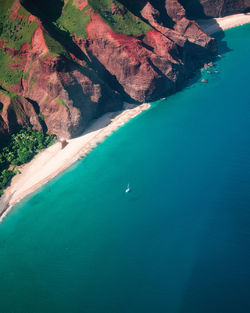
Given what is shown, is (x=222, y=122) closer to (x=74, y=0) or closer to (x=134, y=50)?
(x=134, y=50)

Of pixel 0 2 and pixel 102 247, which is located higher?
pixel 0 2

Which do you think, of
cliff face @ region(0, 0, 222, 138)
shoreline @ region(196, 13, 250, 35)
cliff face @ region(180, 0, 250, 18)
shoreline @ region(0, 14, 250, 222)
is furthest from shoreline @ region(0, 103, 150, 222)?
cliff face @ region(180, 0, 250, 18)

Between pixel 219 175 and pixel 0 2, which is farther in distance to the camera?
pixel 0 2

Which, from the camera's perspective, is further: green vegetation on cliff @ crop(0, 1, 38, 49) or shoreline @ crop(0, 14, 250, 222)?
green vegetation on cliff @ crop(0, 1, 38, 49)

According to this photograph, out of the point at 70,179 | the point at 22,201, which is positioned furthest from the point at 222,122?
the point at 22,201

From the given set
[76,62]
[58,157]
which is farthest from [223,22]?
[58,157]

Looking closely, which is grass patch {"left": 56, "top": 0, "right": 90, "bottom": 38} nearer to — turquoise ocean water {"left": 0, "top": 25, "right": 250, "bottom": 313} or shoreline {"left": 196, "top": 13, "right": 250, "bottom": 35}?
turquoise ocean water {"left": 0, "top": 25, "right": 250, "bottom": 313}

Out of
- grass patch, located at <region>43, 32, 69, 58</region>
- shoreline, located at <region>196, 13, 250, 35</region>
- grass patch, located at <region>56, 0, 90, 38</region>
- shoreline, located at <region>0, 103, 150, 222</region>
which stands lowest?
shoreline, located at <region>196, 13, 250, 35</region>

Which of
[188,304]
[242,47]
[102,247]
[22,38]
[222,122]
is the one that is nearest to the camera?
[188,304]
